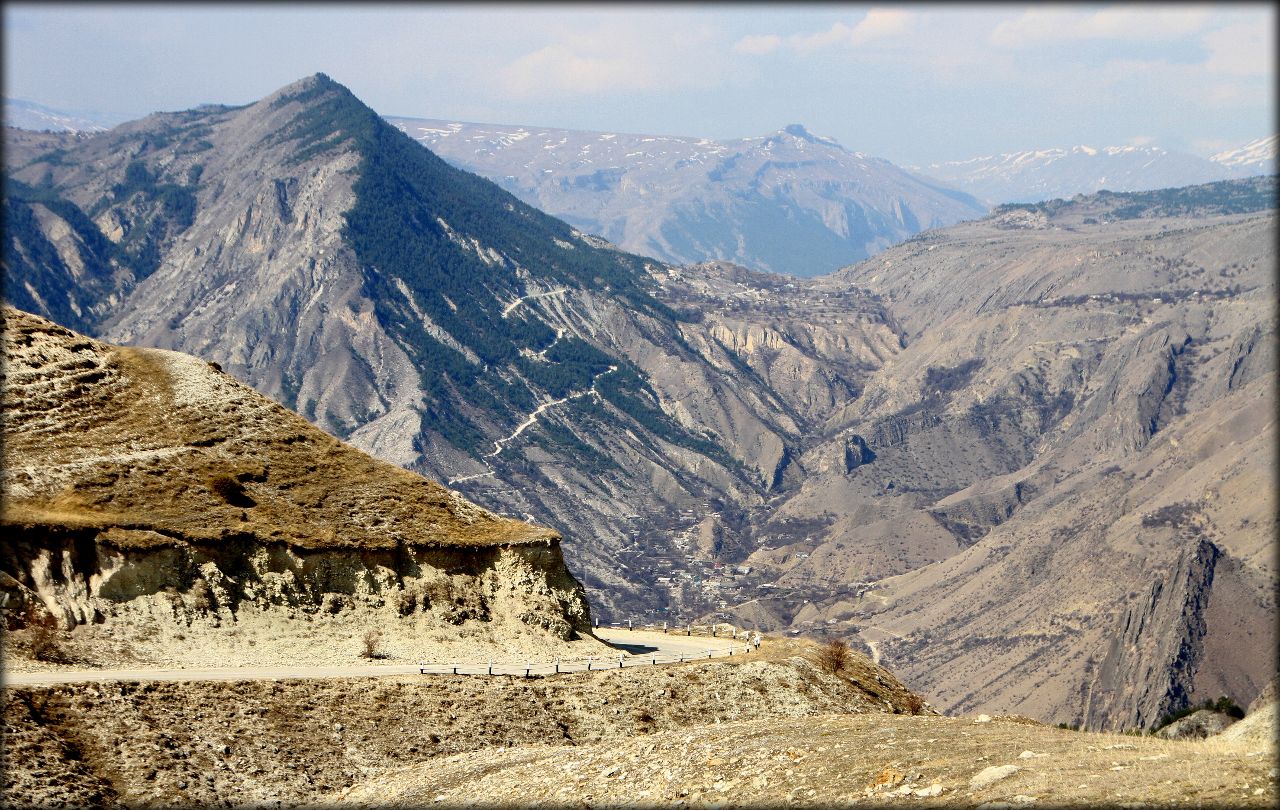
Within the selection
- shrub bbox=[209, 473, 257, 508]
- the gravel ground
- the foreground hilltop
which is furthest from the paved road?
shrub bbox=[209, 473, 257, 508]

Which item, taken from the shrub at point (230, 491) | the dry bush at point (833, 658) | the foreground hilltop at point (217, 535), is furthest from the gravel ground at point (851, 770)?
the shrub at point (230, 491)

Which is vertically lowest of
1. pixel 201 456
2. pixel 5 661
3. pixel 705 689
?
pixel 705 689

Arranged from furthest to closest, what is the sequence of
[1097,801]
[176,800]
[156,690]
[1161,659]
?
1. [1161,659]
2. [156,690]
3. [176,800]
4. [1097,801]

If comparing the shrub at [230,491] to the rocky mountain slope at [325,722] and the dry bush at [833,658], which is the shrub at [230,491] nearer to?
the rocky mountain slope at [325,722]

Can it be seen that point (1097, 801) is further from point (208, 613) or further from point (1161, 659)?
point (1161, 659)

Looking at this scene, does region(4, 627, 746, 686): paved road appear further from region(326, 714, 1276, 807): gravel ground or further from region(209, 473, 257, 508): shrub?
region(209, 473, 257, 508): shrub

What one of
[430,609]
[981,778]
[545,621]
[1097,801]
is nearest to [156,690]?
[430,609]
